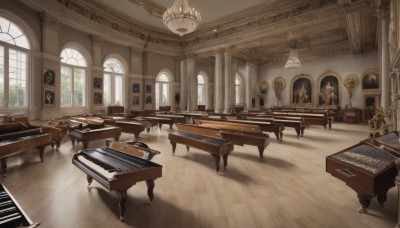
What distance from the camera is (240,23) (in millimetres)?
13484

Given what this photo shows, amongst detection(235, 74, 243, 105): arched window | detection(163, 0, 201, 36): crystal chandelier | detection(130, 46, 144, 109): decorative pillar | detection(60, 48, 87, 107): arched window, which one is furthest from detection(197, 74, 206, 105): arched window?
detection(163, 0, 201, 36): crystal chandelier

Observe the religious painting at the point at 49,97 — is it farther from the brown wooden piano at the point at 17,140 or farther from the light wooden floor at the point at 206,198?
the light wooden floor at the point at 206,198

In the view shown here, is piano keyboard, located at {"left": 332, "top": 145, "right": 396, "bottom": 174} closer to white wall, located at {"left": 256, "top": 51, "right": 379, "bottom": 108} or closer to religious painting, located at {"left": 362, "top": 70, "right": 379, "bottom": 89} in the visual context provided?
religious painting, located at {"left": 362, "top": 70, "right": 379, "bottom": 89}

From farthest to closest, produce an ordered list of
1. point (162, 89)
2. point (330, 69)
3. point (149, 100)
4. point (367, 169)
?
point (162, 89) → point (330, 69) → point (149, 100) → point (367, 169)

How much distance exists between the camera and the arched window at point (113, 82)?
14.1 m

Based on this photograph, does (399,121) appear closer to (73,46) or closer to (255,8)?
(255,8)

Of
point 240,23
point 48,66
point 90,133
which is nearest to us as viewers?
point 90,133

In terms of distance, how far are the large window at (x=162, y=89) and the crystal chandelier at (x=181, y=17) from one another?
936 cm

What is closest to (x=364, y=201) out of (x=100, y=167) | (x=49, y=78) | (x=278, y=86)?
(x=100, y=167)

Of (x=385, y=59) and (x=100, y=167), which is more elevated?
(x=385, y=59)

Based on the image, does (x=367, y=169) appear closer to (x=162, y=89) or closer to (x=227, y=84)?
(x=227, y=84)

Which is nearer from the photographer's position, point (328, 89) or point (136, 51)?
point (136, 51)

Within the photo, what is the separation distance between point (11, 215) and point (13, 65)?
9.76 metres

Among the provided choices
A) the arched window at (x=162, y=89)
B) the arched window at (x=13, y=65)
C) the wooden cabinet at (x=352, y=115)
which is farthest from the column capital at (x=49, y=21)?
the wooden cabinet at (x=352, y=115)
